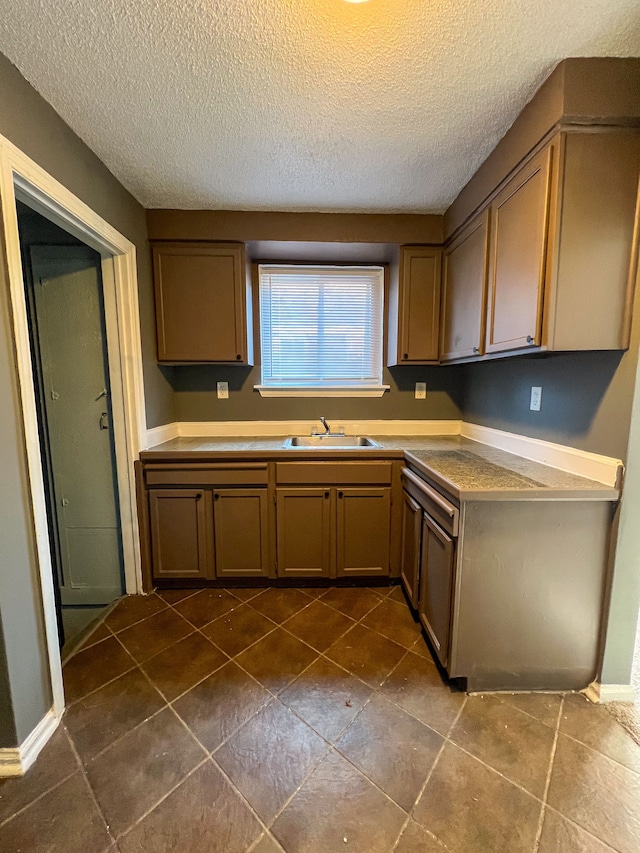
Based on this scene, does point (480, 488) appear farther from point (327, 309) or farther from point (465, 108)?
point (327, 309)

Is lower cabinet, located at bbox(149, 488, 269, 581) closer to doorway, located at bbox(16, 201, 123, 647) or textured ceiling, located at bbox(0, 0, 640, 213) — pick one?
doorway, located at bbox(16, 201, 123, 647)

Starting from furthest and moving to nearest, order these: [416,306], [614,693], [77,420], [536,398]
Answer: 1. [416,306]
2. [77,420]
3. [536,398]
4. [614,693]

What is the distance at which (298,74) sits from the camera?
4.15 ft

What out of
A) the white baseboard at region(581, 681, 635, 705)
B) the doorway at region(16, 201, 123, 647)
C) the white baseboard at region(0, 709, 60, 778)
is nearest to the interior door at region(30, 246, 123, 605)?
the doorway at region(16, 201, 123, 647)

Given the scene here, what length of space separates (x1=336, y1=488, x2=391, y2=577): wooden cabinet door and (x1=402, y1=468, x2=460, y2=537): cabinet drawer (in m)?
0.22

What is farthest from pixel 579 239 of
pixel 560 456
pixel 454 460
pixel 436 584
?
pixel 436 584

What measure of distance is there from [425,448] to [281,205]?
1783mm

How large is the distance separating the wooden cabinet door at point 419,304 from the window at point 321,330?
12.8 inches

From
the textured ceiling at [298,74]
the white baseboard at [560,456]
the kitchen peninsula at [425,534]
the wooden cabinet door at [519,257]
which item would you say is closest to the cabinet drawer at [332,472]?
the kitchen peninsula at [425,534]

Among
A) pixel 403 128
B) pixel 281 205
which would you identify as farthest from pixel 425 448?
pixel 281 205

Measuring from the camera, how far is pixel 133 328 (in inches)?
81.4

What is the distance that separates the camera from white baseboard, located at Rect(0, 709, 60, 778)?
1179mm

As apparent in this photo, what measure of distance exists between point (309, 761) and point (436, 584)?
83 cm

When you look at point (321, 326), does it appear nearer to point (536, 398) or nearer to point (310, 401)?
point (310, 401)
